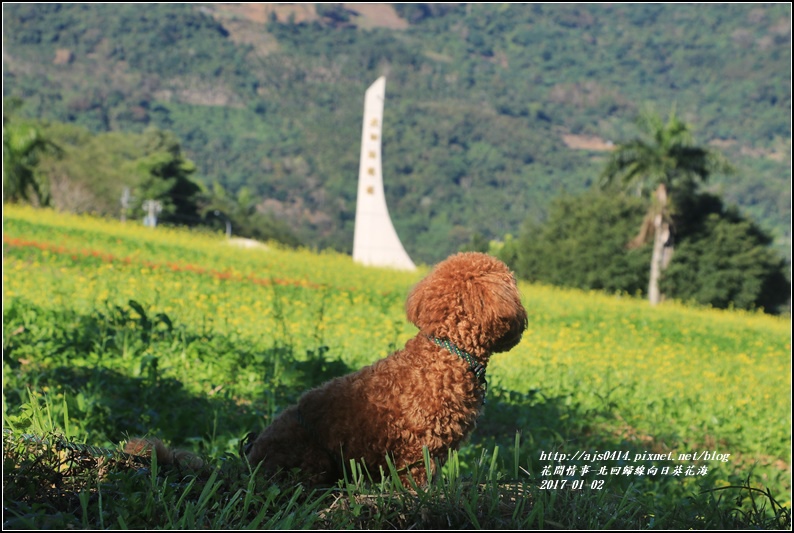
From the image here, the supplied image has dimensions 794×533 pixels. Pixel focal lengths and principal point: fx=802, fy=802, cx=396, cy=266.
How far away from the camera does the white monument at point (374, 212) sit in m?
30.3

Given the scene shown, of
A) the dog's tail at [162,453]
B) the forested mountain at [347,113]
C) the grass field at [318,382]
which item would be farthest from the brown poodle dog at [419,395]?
the forested mountain at [347,113]

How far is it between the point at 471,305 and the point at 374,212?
89.8 feet

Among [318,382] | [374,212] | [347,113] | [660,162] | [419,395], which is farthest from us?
[347,113]

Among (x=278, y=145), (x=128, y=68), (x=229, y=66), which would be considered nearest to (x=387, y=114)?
(x=278, y=145)

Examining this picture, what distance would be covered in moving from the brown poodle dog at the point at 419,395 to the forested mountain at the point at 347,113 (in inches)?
2640

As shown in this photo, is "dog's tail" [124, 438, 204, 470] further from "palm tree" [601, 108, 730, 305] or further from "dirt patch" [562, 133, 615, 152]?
"dirt patch" [562, 133, 615, 152]

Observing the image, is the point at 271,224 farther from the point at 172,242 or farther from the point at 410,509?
the point at 410,509

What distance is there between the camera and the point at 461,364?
11.0ft

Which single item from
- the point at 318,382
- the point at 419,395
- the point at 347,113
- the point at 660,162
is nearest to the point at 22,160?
the point at 660,162

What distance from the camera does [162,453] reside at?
3057mm

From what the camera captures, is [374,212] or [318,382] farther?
[374,212]

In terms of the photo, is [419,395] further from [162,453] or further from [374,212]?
[374,212]

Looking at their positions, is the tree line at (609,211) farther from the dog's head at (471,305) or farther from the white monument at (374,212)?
the dog's head at (471,305)

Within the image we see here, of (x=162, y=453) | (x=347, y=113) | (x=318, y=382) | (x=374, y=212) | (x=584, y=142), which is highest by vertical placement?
(x=347, y=113)
